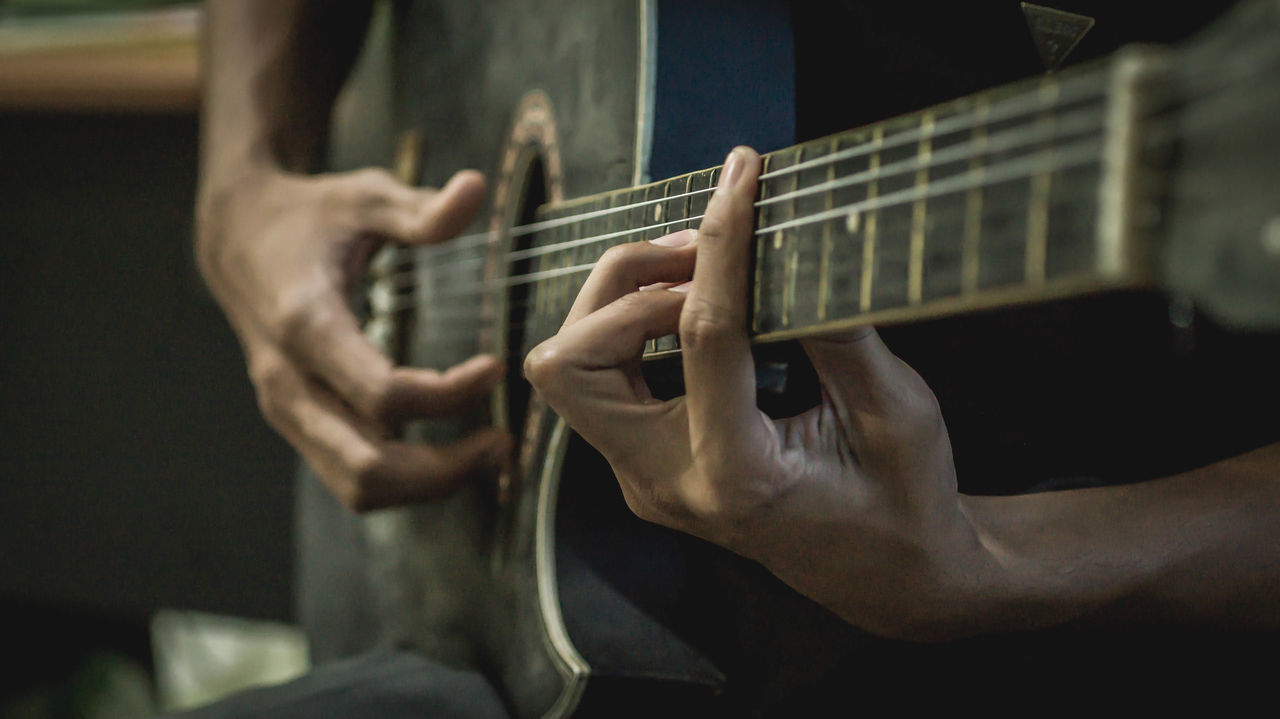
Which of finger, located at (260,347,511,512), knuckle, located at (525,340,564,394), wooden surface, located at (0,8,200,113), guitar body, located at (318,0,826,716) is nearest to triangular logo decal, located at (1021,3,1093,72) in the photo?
guitar body, located at (318,0,826,716)

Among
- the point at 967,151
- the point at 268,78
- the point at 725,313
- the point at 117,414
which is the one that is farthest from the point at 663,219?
the point at 117,414

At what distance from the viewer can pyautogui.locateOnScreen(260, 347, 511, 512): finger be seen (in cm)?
78

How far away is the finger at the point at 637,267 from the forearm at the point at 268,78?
24.8 inches

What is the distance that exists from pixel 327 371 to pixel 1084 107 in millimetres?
671

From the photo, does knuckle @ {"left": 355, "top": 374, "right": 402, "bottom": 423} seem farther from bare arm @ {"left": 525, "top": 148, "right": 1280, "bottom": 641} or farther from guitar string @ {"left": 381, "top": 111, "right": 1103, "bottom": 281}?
guitar string @ {"left": 381, "top": 111, "right": 1103, "bottom": 281}

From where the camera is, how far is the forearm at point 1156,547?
54 centimetres

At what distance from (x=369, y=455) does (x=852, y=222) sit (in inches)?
22.0

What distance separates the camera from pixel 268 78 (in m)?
1.00

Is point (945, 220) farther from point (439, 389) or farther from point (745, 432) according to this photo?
point (439, 389)

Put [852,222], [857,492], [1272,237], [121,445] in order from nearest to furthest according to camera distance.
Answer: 1. [1272,237]
2. [852,222]
3. [857,492]
4. [121,445]

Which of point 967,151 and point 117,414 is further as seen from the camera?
point 117,414

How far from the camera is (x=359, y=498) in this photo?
82 cm

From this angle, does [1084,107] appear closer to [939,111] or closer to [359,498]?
[939,111]

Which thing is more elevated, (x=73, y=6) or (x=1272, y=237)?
(x=73, y=6)
